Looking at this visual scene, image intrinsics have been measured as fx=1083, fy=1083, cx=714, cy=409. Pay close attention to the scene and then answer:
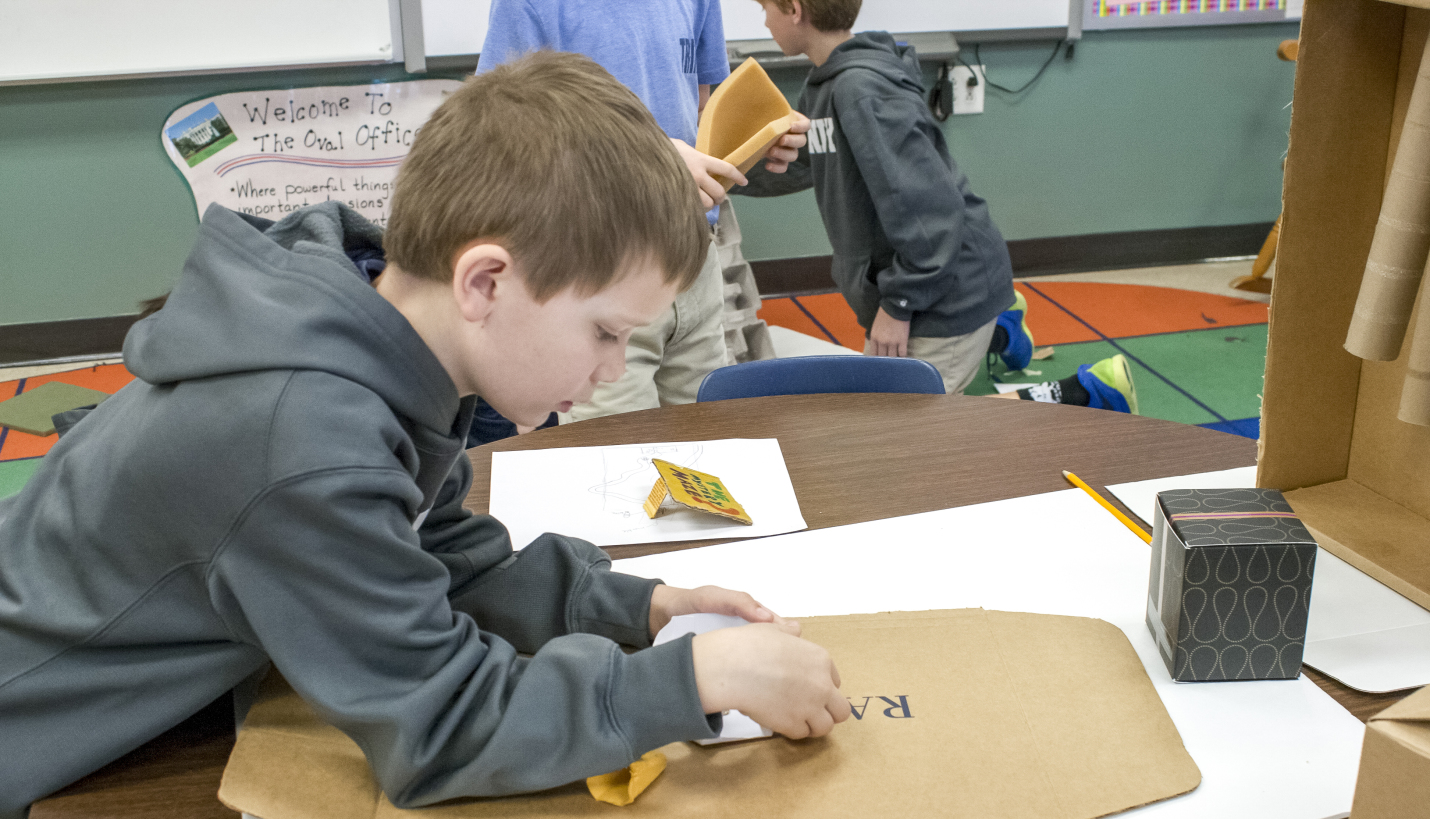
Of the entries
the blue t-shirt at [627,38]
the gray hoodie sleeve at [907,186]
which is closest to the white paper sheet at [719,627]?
the blue t-shirt at [627,38]

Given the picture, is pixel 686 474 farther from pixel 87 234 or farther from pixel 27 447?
pixel 87 234

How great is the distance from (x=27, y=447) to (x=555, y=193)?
2.25m

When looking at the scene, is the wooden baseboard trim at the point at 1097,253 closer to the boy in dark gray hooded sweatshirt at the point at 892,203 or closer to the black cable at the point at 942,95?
the black cable at the point at 942,95

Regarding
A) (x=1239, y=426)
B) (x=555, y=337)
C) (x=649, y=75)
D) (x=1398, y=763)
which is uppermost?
(x=649, y=75)

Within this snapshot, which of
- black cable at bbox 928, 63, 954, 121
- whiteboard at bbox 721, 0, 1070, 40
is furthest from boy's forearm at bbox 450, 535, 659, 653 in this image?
black cable at bbox 928, 63, 954, 121

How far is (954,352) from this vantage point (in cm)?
205

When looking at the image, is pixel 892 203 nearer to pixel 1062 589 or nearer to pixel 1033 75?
pixel 1062 589

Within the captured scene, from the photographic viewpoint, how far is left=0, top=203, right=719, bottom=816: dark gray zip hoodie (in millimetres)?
568

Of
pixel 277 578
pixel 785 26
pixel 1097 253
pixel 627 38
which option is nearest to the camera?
pixel 277 578

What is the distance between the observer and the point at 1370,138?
31.4 inches

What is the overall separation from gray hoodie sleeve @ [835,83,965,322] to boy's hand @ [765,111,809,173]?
45cm

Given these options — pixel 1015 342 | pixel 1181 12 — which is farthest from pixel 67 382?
pixel 1181 12

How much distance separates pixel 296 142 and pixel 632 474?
2.25 meters

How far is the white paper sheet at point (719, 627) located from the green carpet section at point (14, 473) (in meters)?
1.93
